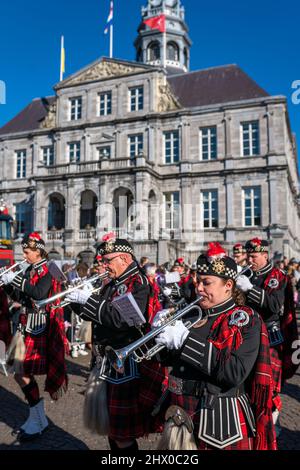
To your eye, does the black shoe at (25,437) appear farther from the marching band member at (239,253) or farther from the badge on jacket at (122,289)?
the marching band member at (239,253)

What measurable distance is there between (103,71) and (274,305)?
33524 mm

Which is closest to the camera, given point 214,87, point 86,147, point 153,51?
point 214,87

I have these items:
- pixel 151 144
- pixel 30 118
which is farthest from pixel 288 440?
pixel 30 118

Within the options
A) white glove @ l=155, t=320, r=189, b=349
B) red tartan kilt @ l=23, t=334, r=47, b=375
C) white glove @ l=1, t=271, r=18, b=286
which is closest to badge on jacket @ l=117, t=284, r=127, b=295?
white glove @ l=155, t=320, r=189, b=349

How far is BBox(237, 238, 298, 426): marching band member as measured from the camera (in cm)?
453

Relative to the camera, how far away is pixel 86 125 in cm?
3422

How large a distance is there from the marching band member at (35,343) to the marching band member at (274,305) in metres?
2.51

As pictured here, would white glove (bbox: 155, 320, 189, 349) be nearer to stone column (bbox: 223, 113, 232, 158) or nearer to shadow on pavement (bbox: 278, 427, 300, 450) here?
shadow on pavement (bbox: 278, 427, 300, 450)

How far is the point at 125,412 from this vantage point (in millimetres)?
3539

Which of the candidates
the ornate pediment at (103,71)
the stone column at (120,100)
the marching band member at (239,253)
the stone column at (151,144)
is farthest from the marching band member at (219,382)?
the ornate pediment at (103,71)

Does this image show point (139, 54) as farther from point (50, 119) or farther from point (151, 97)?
point (151, 97)

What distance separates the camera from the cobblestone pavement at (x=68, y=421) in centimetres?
483

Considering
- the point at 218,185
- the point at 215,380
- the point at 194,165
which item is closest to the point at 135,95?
the point at 194,165
